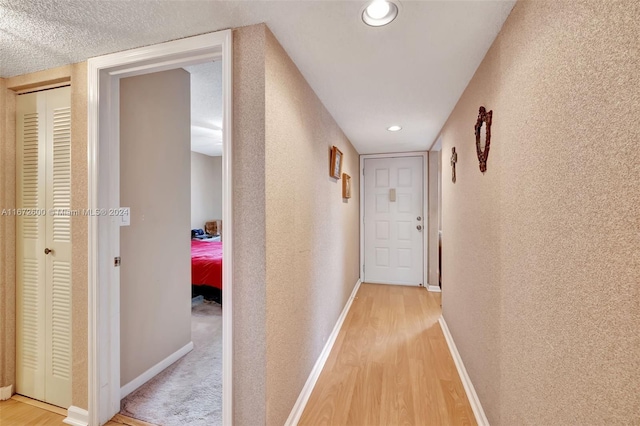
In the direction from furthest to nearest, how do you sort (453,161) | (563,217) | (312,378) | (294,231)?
(453,161), (312,378), (294,231), (563,217)

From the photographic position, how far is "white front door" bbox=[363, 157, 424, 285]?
4348mm

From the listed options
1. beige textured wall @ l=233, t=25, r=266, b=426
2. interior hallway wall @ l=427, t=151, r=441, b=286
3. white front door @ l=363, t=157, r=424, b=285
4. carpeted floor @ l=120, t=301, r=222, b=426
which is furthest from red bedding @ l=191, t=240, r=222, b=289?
interior hallway wall @ l=427, t=151, r=441, b=286

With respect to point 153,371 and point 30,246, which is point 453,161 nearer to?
point 153,371

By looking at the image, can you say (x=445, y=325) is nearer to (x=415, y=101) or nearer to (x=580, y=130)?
(x=415, y=101)

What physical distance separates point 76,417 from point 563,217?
2648 mm

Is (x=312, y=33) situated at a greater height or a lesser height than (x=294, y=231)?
greater

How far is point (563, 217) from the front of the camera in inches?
33.2

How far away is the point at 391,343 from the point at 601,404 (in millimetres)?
1984


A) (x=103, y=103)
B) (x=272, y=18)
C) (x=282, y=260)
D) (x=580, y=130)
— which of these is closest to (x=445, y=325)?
(x=282, y=260)

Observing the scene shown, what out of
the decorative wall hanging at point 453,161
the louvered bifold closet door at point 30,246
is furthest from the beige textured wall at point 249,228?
the decorative wall hanging at point 453,161

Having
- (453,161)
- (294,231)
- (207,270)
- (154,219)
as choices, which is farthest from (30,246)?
(453,161)

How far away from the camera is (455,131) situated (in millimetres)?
2342

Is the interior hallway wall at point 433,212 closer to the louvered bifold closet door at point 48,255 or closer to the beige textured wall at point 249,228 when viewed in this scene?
the beige textured wall at point 249,228

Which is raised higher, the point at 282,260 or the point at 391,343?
the point at 282,260
